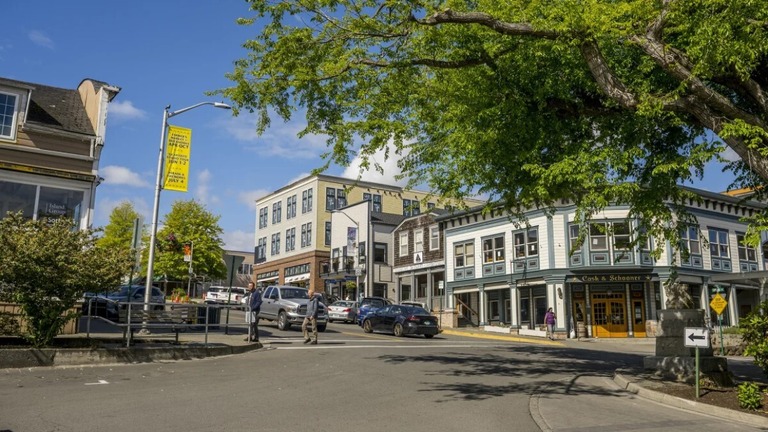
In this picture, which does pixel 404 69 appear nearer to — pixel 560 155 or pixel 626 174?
pixel 560 155

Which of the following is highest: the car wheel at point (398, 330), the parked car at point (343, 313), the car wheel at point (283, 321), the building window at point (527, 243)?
the building window at point (527, 243)

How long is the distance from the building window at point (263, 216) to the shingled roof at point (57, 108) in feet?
161

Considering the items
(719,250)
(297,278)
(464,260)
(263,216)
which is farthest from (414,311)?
(263,216)

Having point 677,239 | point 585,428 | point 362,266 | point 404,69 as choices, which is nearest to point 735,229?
point 362,266

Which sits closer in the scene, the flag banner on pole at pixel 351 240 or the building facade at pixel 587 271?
the building facade at pixel 587 271

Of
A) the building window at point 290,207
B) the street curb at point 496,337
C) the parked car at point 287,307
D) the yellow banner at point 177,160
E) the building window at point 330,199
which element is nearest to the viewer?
the yellow banner at point 177,160

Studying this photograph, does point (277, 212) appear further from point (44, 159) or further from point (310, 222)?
point (44, 159)

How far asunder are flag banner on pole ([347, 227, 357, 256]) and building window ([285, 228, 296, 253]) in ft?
36.9

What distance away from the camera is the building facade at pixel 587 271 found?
3616 cm

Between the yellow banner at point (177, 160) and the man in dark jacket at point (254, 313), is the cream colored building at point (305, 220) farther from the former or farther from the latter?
the man in dark jacket at point (254, 313)

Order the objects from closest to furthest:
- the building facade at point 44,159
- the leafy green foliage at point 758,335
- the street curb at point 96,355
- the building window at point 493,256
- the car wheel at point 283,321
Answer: the leafy green foliage at point 758,335 → the street curb at point 96,355 → the building facade at point 44,159 → the car wheel at point 283,321 → the building window at point 493,256

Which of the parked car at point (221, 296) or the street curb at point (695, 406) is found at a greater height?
the parked car at point (221, 296)

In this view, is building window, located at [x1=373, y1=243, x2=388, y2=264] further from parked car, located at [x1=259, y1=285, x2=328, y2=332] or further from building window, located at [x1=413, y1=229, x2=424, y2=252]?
parked car, located at [x1=259, y1=285, x2=328, y2=332]

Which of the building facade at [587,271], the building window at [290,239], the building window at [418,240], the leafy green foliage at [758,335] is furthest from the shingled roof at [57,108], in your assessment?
the building window at [290,239]
